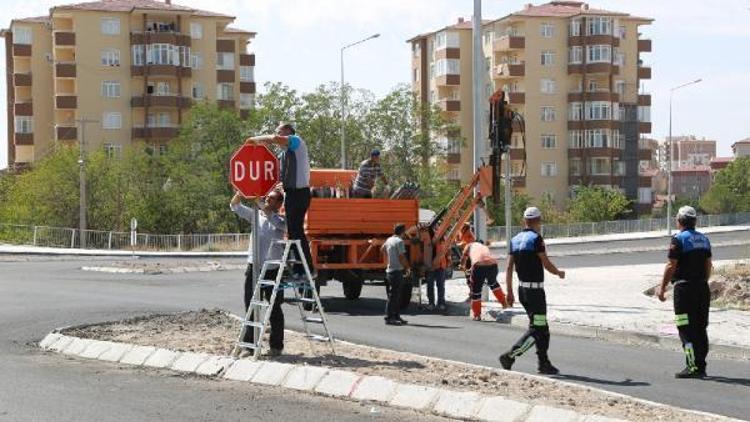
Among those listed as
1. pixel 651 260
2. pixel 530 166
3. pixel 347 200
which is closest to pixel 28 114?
pixel 530 166

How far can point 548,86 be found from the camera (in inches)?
3858

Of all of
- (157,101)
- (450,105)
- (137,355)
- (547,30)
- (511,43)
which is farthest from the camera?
(450,105)

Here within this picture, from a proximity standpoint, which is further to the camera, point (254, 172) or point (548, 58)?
point (548, 58)

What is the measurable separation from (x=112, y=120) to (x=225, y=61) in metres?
11.7

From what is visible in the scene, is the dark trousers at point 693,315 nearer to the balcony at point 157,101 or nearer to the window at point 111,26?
the balcony at point 157,101

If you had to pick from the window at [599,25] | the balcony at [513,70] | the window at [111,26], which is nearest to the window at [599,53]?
the window at [599,25]

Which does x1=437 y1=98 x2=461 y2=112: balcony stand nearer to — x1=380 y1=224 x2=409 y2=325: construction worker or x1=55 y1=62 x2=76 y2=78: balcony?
x1=55 y1=62 x2=76 y2=78: balcony

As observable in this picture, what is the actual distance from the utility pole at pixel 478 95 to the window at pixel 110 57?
72073 millimetres

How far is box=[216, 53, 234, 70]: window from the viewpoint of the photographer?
317 ft

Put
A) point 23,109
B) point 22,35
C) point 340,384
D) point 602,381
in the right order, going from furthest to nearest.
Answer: point 22,35
point 23,109
point 602,381
point 340,384

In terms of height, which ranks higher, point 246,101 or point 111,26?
A: point 111,26

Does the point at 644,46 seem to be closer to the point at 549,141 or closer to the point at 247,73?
the point at 549,141

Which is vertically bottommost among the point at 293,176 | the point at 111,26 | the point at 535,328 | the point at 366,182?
the point at 535,328

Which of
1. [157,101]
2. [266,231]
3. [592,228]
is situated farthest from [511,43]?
[266,231]
